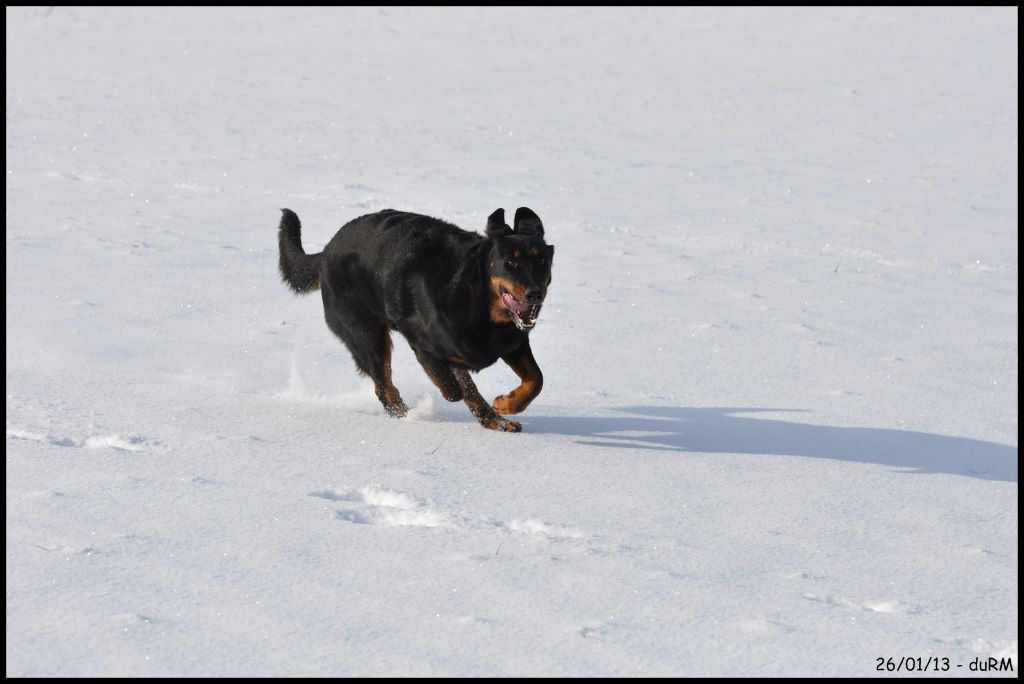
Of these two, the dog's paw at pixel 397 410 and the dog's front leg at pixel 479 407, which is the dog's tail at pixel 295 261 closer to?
the dog's paw at pixel 397 410

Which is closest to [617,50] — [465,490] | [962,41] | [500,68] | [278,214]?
[500,68]

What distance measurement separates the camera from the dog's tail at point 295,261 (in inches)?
257

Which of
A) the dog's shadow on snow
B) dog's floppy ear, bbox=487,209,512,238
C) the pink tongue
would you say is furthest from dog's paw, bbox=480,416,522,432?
dog's floppy ear, bbox=487,209,512,238

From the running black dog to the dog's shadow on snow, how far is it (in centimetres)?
38

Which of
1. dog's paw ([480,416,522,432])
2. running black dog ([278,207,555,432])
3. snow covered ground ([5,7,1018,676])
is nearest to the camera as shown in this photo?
snow covered ground ([5,7,1018,676])

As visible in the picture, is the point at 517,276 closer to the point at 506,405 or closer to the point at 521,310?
the point at 521,310

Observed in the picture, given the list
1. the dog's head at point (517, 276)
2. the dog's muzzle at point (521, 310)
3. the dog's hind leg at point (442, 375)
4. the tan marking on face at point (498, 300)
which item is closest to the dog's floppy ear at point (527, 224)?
the dog's head at point (517, 276)

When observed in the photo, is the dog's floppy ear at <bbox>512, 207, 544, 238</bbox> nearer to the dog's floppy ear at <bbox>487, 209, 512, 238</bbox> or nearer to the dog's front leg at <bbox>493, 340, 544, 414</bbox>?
the dog's floppy ear at <bbox>487, 209, 512, 238</bbox>

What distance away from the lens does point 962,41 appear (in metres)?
24.5

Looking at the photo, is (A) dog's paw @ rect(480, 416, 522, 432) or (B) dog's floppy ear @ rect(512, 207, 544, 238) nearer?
(A) dog's paw @ rect(480, 416, 522, 432)

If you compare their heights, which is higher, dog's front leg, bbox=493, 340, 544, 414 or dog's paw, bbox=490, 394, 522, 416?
dog's front leg, bbox=493, 340, 544, 414

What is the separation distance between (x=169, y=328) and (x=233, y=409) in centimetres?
164

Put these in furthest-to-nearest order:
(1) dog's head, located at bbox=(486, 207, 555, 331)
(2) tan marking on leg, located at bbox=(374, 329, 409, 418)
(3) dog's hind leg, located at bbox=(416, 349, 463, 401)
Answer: (2) tan marking on leg, located at bbox=(374, 329, 409, 418)
(3) dog's hind leg, located at bbox=(416, 349, 463, 401)
(1) dog's head, located at bbox=(486, 207, 555, 331)

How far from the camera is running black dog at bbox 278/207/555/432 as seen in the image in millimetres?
5297
